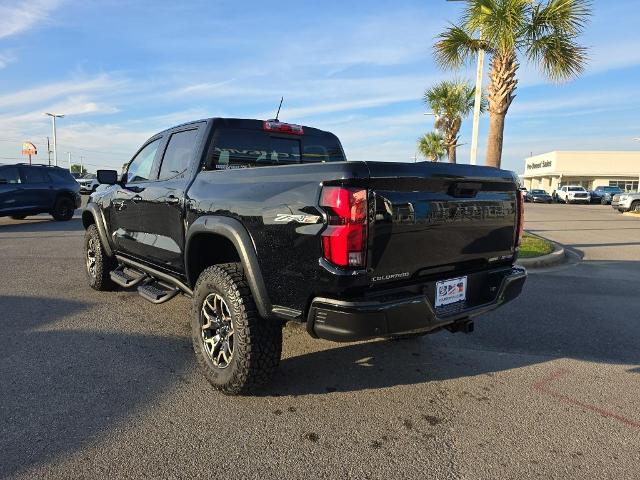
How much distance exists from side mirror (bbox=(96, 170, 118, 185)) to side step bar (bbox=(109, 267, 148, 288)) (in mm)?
973

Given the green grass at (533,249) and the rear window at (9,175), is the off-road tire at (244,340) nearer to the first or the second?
the green grass at (533,249)

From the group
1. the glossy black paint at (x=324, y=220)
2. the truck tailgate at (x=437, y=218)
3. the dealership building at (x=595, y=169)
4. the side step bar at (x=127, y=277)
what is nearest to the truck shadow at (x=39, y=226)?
the side step bar at (x=127, y=277)

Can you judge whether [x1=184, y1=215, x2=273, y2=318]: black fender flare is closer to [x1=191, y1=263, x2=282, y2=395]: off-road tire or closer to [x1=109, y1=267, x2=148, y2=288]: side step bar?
[x1=191, y1=263, x2=282, y2=395]: off-road tire

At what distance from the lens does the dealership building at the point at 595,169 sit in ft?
213

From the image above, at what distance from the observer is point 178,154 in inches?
172

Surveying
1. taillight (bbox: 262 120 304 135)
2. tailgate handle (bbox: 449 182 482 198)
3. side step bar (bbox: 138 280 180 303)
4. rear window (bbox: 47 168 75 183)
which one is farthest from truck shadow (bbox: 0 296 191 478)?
rear window (bbox: 47 168 75 183)

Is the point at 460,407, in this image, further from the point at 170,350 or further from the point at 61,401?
the point at 61,401

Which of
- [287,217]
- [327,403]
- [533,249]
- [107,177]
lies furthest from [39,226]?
[287,217]

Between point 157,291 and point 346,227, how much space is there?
8.30 ft

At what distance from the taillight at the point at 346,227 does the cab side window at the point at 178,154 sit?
1.96 metres

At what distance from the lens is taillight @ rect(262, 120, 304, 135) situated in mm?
4402

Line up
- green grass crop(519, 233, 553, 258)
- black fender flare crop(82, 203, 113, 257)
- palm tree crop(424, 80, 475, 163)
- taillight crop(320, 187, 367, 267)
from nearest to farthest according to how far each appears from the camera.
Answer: taillight crop(320, 187, 367, 267) → black fender flare crop(82, 203, 113, 257) → green grass crop(519, 233, 553, 258) → palm tree crop(424, 80, 475, 163)

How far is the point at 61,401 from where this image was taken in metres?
3.21

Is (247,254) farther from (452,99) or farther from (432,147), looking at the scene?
(432,147)
